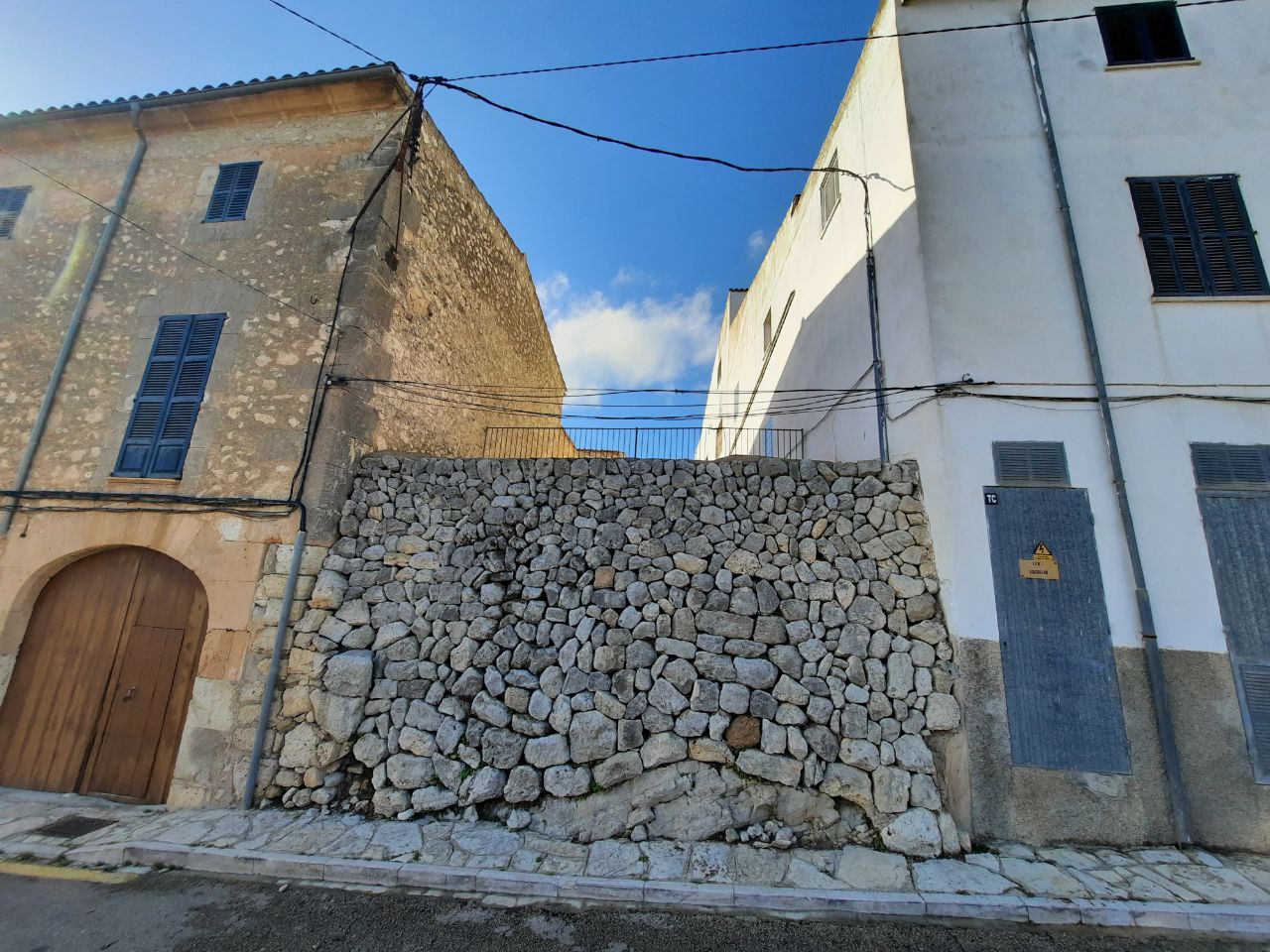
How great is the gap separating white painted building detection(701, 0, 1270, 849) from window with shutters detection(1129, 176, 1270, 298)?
0.03 metres

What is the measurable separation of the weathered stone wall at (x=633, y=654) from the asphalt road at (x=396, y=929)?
0.95m

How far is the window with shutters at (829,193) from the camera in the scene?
29.2 ft

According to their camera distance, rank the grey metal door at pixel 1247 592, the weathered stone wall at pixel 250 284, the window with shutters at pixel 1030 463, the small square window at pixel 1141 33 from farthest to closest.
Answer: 1. the small square window at pixel 1141 33
2. the weathered stone wall at pixel 250 284
3. the window with shutters at pixel 1030 463
4. the grey metal door at pixel 1247 592

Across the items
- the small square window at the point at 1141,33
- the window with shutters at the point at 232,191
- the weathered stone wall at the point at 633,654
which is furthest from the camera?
the window with shutters at the point at 232,191

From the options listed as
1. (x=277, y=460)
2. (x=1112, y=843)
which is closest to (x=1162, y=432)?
(x=1112, y=843)

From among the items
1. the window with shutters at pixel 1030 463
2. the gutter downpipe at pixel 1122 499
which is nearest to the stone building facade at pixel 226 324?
the window with shutters at pixel 1030 463

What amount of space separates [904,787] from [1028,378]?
4.57 m


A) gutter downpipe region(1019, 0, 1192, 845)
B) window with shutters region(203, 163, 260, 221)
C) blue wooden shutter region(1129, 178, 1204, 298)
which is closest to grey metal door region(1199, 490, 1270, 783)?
gutter downpipe region(1019, 0, 1192, 845)

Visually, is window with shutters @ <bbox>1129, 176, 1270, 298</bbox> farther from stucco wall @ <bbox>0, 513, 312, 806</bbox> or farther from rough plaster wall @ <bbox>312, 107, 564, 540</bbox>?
stucco wall @ <bbox>0, 513, 312, 806</bbox>

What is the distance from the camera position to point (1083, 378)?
19.2 feet

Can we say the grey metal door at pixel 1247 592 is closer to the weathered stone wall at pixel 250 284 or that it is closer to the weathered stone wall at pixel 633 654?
the weathered stone wall at pixel 633 654

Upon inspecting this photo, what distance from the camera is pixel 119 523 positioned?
6.30 metres

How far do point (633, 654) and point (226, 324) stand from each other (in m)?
6.78

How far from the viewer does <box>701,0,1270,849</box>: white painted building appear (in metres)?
5.01
